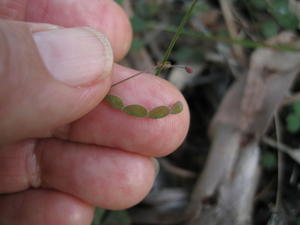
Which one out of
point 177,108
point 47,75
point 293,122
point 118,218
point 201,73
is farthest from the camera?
point 201,73


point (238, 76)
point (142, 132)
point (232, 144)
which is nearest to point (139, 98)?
point (142, 132)

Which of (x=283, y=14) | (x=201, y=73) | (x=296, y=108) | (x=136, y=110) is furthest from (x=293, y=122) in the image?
(x=136, y=110)

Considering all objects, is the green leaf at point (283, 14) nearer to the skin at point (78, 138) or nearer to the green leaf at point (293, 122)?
the green leaf at point (293, 122)

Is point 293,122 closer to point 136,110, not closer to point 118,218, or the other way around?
point 136,110

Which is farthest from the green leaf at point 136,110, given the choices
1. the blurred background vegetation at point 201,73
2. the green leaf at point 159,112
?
the blurred background vegetation at point 201,73

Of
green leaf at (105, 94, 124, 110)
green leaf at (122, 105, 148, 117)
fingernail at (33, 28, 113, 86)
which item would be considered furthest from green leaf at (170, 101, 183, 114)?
fingernail at (33, 28, 113, 86)

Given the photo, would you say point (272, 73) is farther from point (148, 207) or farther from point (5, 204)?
point (5, 204)
